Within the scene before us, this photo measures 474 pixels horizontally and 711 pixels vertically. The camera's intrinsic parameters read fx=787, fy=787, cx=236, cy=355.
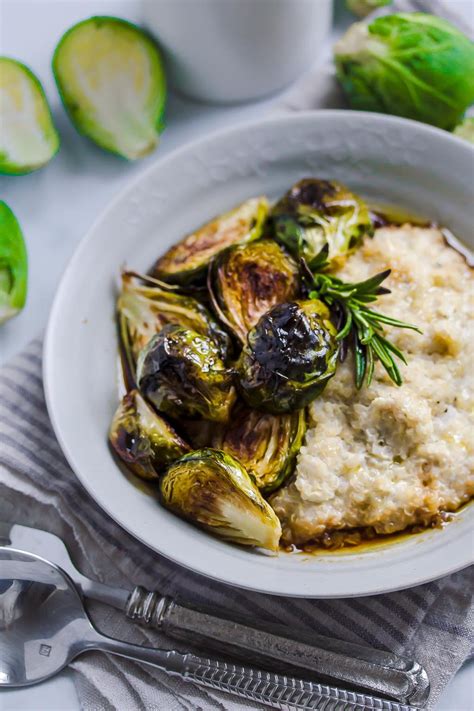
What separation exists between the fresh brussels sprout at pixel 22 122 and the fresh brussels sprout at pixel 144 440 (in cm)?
194

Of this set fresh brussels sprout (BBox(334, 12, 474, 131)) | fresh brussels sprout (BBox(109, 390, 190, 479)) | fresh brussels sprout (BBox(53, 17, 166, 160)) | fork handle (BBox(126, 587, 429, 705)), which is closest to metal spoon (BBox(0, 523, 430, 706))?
fork handle (BBox(126, 587, 429, 705))

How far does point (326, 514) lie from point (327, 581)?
1.10ft

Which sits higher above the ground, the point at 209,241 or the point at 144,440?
the point at 209,241

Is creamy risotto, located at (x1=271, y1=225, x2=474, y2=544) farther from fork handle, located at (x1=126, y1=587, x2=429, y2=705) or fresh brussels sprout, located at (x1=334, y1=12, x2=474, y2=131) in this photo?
fresh brussels sprout, located at (x1=334, y1=12, x2=474, y2=131)

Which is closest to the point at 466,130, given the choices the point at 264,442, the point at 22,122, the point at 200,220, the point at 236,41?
the point at 236,41

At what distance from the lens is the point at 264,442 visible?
3.64 meters

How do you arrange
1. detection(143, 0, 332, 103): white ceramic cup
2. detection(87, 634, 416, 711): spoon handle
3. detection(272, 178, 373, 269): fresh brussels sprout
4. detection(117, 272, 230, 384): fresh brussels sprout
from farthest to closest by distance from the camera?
1. detection(143, 0, 332, 103): white ceramic cup
2. detection(272, 178, 373, 269): fresh brussels sprout
3. detection(117, 272, 230, 384): fresh brussels sprout
4. detection(87, 634, 416, 711): spoon handle

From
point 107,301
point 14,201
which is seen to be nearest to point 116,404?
point 107,301

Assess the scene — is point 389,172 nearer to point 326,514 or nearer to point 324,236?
point 324,236

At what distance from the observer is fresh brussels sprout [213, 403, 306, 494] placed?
355cm

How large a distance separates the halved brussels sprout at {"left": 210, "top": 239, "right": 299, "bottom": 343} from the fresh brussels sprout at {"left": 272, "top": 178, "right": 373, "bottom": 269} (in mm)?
178

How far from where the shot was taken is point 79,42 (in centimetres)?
486

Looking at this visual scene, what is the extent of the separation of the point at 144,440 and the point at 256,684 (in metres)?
1.17

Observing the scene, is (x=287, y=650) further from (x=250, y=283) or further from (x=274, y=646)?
(x=250, y=283)
